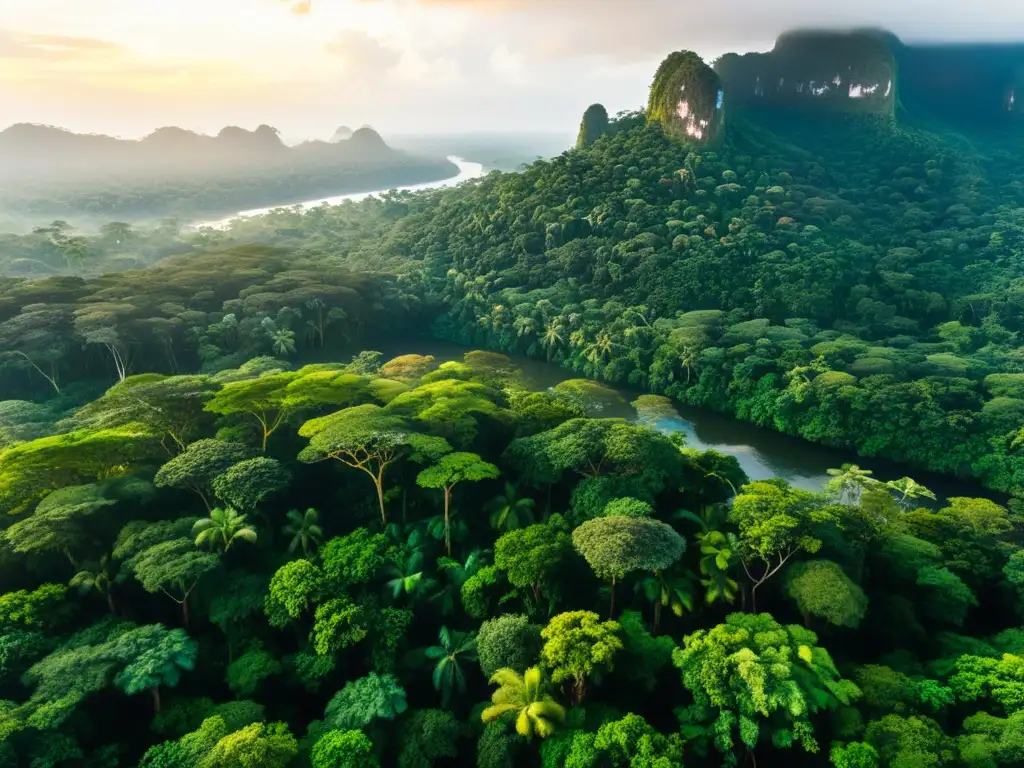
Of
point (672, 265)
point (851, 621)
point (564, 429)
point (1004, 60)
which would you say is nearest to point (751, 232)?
point (672, 265)

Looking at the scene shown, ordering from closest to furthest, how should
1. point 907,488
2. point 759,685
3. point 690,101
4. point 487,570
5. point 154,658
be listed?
point 759,685 < point 154,658 < point 487,570 < point 907,488 < point 690,101

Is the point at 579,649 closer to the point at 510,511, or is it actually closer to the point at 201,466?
the point at 510,511

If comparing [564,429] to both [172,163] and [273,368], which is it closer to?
[273,368]

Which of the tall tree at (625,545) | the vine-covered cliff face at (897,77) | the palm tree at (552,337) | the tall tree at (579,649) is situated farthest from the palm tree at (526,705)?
the vine-covered cliff face at (897,77)

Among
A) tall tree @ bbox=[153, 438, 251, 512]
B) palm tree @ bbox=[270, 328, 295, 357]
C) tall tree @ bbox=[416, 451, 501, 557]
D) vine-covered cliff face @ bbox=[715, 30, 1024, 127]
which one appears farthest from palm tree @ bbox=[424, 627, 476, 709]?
vine-covered cliff face @ bbox=[715, 30, 1024, 127]

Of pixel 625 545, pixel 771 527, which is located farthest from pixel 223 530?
pixel 771 527

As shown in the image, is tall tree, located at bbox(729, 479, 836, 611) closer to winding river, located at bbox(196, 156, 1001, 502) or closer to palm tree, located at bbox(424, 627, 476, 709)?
palm tree, located at bbox(424, 627, 476, 709)

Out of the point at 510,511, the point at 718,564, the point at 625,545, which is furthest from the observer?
the point at 510,511

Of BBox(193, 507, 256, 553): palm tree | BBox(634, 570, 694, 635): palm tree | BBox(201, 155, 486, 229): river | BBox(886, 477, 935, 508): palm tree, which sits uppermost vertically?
BBox(201, 155, 486, 229): river
